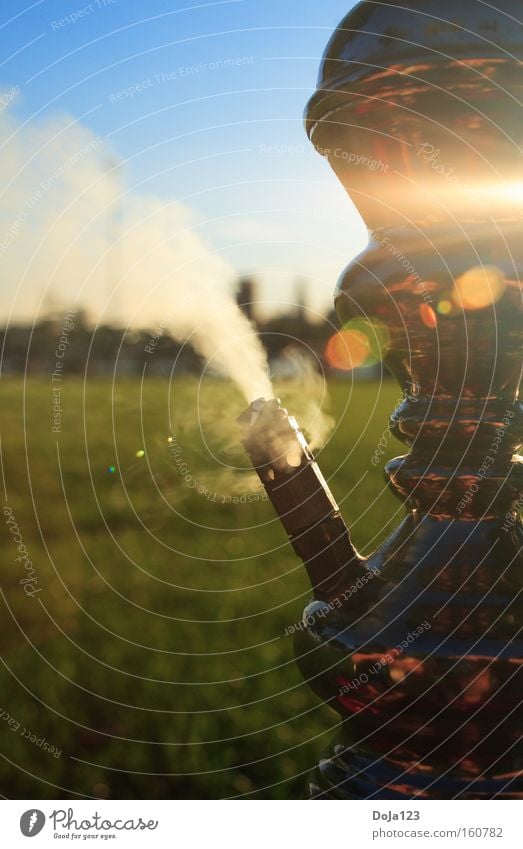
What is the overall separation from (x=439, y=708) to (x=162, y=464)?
403 cm

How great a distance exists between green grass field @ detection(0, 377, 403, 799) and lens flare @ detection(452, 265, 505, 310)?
14.6 inches

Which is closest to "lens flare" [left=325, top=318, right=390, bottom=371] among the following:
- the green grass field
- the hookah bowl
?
the hookah bowl

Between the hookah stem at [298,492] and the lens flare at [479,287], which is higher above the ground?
the lens flare at [479,287]

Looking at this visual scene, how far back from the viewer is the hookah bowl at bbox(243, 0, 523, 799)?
2.19ft

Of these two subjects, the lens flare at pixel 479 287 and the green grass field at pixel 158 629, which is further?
the green grass field at pixel 158 629

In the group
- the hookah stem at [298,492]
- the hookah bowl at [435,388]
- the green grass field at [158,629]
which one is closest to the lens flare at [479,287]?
the hookah bowl at [435,388]

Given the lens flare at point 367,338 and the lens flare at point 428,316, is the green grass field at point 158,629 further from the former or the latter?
the lens flare at point 428,316

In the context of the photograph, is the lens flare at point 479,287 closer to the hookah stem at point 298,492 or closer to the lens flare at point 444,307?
the lens flare at point 444,307

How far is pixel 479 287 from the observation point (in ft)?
2.27

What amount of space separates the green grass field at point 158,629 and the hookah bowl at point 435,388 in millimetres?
320

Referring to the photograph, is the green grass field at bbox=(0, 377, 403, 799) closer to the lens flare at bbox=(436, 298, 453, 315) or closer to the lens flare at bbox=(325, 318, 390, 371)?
the lens flare at bbox=(325, 318, 390, 371)

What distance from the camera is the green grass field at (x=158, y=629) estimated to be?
1938 mm

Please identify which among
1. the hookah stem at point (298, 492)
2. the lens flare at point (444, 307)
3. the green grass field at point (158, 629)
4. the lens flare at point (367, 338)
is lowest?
the hookah stem at point (298, 492)

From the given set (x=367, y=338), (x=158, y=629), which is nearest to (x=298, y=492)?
(x=367, y=338)
